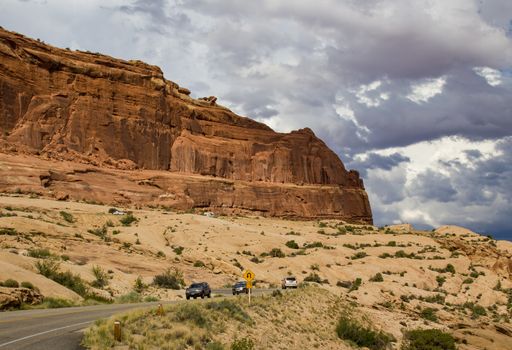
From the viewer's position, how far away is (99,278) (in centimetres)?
3506

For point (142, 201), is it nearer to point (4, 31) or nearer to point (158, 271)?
point (4, 31)

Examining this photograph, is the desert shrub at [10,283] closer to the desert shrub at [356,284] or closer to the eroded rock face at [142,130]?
the desert shrub at [356,284]

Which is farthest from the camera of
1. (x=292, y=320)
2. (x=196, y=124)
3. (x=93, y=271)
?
(x=196, y=124)

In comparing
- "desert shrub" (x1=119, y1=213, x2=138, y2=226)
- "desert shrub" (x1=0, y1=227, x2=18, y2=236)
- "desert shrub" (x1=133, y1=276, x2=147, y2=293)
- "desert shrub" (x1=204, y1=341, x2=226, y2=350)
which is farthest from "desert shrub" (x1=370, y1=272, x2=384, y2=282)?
"desert shrub" (x1=204, y1=341, x2=226, y2=350)

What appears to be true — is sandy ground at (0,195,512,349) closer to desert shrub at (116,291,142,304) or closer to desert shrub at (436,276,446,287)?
desert shrub at (436,276,446,287)

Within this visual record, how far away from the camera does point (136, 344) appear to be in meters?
15.2

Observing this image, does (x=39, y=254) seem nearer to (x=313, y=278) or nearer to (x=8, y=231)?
(x=8, y=231)

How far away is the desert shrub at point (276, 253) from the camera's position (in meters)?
58.4

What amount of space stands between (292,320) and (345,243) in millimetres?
45653

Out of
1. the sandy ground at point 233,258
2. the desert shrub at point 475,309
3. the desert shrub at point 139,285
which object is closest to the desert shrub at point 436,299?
the sandy ground at point 233,258

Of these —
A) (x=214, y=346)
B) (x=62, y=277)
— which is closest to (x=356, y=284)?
(x=62, y=277)

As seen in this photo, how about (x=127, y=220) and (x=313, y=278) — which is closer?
(x=313, y=278)

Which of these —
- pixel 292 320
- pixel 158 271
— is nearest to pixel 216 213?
pixel 158 271

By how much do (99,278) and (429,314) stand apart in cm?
2145
